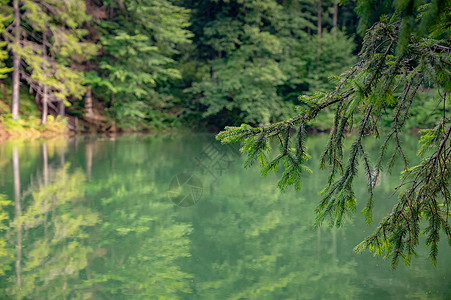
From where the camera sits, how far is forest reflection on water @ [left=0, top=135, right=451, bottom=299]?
3.32 m

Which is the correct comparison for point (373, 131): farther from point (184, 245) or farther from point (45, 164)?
point (45, 164)

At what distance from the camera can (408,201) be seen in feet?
9.77

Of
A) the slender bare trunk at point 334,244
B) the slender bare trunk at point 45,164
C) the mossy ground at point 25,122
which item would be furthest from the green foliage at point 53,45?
the slender bare trunk at point 334,244

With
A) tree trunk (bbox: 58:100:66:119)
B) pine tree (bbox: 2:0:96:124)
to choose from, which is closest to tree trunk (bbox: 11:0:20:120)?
pine tree (bbox: 2:0:96:124)

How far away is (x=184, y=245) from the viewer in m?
4.37

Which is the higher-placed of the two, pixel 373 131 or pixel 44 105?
pixel 373 131

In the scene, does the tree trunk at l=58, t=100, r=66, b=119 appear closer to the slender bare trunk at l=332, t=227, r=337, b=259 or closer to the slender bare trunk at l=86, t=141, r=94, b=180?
the slender bare trunk at l=86, t=141, r=94, b=180

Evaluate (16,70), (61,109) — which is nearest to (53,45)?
(16,70)

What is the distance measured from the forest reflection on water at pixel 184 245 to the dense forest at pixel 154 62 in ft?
33.7

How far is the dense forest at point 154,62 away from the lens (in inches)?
672

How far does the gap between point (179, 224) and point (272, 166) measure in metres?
2.54

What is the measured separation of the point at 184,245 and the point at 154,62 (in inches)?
619

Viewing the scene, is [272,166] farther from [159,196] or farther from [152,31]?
[152,31]

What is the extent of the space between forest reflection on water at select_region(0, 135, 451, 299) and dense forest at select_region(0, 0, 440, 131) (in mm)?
10274
